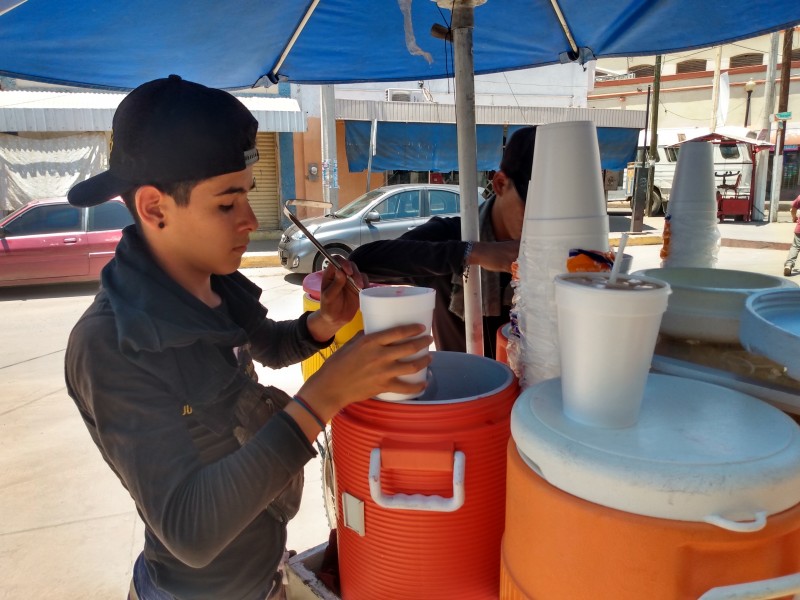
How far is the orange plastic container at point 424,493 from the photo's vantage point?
2.72 feet

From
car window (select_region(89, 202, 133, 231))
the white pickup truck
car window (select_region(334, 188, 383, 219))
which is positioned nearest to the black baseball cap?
car window (select_region(334, 188, 383, 219))

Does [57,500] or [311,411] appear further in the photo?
[57,500]

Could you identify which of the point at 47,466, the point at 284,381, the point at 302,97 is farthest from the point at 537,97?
the point at 47,466

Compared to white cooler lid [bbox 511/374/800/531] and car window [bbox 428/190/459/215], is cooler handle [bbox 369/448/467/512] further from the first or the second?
car window [bbox 428/190/459/215]

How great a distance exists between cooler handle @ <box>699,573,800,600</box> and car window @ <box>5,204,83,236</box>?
9488 mm

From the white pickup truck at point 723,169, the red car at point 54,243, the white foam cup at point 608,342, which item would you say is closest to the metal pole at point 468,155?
the white foam cup at point 608,342

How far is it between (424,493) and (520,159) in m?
1.52

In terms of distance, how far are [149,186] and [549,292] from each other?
738mm

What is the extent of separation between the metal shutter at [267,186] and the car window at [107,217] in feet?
14.2

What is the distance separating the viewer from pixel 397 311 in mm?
874

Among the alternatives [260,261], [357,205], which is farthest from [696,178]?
[260,261]

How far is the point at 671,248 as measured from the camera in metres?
1.52

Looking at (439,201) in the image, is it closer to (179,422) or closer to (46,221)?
(46,221)

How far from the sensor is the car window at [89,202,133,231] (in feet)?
28.0
